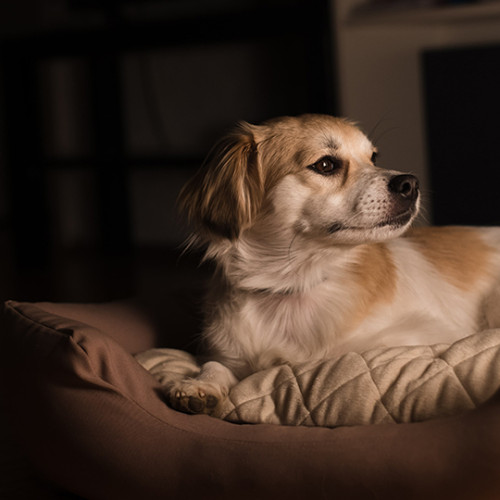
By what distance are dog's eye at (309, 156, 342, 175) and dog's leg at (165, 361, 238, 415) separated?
472 mm

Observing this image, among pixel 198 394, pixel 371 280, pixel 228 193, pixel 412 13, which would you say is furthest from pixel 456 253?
pixel 412 13

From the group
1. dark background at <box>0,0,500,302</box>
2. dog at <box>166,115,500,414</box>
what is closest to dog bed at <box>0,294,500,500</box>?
dog at <box>166,115,500,414</box>

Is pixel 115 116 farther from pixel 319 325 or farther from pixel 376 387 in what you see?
pixel 376 387

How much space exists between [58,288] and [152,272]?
1.57 ft

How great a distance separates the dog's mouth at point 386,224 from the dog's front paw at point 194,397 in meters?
0.39

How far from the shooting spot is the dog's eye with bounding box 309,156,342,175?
5.86 ft

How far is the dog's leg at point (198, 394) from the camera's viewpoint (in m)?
1.60

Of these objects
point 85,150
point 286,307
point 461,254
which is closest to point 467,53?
point 461,254

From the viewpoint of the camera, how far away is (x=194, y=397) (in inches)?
63.2

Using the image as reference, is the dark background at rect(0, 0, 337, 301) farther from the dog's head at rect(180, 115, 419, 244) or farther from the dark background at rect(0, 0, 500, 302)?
the dog's head at rect(180, 115, 419, 244)

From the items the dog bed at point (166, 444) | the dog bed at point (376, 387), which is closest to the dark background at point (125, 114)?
the dog bed at point (376, 387)

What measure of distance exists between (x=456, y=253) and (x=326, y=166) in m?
0.52

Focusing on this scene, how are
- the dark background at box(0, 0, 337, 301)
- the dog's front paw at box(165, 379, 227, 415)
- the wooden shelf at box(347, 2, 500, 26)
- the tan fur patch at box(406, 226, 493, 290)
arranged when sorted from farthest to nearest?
1. the dark background at box(0, 0, 337, 301)
2. the wooden shelf at box(347, 2, 500, 26)
3. the tan fur patch at box(406, 226, 493, 290)
4. the dog's front paw at box(165, 379, 227, 415)

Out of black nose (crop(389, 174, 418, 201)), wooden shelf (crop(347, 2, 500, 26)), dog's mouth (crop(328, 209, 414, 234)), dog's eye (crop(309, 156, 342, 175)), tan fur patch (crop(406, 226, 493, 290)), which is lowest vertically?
tan fur patch (crop(406, 226, 493, 290))
